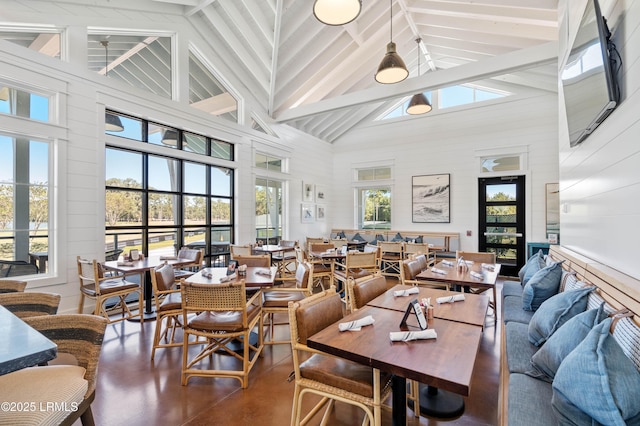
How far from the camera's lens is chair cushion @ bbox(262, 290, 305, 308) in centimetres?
315

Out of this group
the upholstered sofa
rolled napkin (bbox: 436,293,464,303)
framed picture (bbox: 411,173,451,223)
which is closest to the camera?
the upholstered sofa

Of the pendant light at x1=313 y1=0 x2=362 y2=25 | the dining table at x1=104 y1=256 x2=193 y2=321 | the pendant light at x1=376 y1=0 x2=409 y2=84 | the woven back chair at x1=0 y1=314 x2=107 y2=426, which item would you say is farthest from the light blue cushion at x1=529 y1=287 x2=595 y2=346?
the dining table at x1=104 y1=256 x2=193 y2=321

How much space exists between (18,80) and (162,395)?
13.1 feet

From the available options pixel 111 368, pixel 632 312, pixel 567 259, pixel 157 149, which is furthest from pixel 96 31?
pixel 567 259

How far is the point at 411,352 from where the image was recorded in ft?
4.87

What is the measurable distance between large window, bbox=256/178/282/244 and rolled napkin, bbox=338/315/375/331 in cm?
558

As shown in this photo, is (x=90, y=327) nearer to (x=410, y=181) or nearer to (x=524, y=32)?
(x=524, y=32)

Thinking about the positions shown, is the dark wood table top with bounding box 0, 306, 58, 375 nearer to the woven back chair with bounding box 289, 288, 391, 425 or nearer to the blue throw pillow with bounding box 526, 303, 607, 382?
the woven back chair with bounding box 289, 288, 391, 425

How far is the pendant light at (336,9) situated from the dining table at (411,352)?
2.95 metres

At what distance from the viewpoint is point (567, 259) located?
3088mm

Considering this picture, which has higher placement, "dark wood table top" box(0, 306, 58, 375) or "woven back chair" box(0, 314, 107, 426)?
"dark wood table top" box(0, 306, 58, 375)

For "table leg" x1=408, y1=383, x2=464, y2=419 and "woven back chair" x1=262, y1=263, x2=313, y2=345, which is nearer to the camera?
"table leg" x1=408, y1=383, x2=464, y2=419

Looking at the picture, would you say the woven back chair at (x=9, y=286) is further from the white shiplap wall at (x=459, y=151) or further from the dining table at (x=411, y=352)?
the white shiplap wall at (x=459, y=151)

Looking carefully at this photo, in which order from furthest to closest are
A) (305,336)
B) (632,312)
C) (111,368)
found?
(111,368), (305,336), (632,312)
